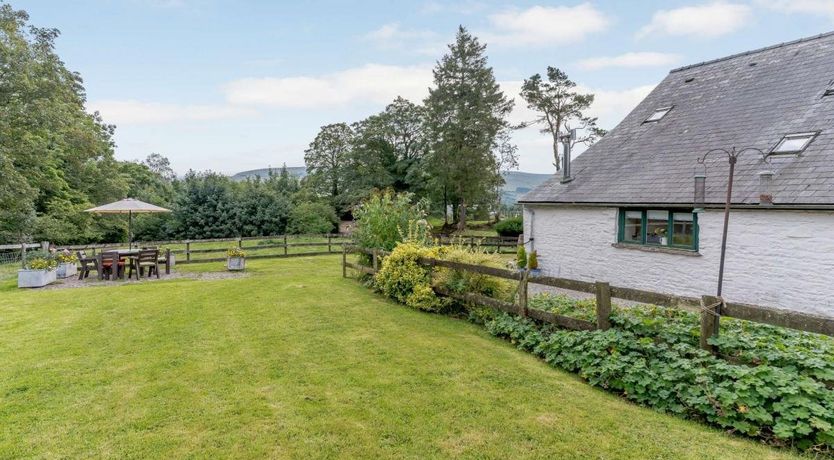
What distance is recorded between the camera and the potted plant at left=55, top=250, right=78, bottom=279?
1136cm

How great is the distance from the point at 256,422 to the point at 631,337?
12.4ft

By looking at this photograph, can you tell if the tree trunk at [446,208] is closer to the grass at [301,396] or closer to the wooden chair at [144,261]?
the wooden chair at [144,261]

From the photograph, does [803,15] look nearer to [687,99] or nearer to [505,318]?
[687,99]

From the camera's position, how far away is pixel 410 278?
7988 mm

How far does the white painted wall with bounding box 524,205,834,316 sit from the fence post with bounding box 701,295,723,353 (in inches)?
197

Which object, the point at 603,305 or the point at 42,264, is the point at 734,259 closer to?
the point at 603,305

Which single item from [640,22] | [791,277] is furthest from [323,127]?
[791,277]

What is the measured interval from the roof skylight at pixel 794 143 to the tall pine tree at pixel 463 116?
20397 millimetres

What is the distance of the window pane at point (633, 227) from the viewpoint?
380 inches

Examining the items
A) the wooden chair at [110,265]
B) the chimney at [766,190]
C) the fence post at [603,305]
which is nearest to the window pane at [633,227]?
the chimney at [766,190]

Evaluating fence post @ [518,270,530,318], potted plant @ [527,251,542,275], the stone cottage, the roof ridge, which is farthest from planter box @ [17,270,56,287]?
the roof ridge

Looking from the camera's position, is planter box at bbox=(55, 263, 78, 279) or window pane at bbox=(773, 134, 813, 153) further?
planter box at bbox=(55, 263, 78, 279)

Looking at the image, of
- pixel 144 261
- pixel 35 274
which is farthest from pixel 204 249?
pixel 35 274

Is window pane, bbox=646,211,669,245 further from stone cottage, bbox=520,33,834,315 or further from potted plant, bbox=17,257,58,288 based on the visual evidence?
potted plant, bbox=17,257,58,288
